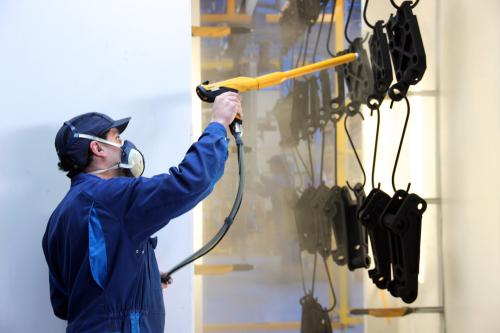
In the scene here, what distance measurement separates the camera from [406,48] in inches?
65.0

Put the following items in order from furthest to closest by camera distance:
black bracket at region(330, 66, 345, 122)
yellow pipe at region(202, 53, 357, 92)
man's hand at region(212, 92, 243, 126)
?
1. black bracket at region(330, 66, 345, 122)
2. yellow pipe at region(202, 53, 357, 92)
3. man's hand at region(212, 92, 243, 126)

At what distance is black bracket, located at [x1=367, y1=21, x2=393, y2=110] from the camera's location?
1738 millimetres

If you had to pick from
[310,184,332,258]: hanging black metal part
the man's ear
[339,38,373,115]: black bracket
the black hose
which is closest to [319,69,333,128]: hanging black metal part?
[339,38,373,115]: black bracket

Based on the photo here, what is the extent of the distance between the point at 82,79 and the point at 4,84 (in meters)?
0.24

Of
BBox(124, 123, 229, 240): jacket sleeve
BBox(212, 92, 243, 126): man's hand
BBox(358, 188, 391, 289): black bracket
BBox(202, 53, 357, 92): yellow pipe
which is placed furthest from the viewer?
BBox(358, 188, 391, 289): black bracket

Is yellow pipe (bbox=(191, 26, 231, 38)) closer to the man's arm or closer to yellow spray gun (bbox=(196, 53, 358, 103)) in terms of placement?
yellow spray gun (bbox=(196, 53, 358, 103))

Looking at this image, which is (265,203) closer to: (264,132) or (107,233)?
(264,132)

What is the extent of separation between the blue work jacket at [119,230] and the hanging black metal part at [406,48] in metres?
0.64

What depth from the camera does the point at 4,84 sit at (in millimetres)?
1687

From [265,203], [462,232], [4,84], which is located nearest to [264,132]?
[265,203]

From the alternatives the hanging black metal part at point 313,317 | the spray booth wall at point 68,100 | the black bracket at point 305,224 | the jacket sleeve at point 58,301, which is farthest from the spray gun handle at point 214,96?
the hanging black metal part at point 313,317

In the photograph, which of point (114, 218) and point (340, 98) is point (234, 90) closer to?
point (114, 218)

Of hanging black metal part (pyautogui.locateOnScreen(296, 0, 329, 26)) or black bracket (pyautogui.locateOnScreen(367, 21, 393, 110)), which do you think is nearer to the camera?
→ black bracket (pyautogui.locateOnScreen(367, 21, 393, 110))

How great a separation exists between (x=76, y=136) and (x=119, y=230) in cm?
31
